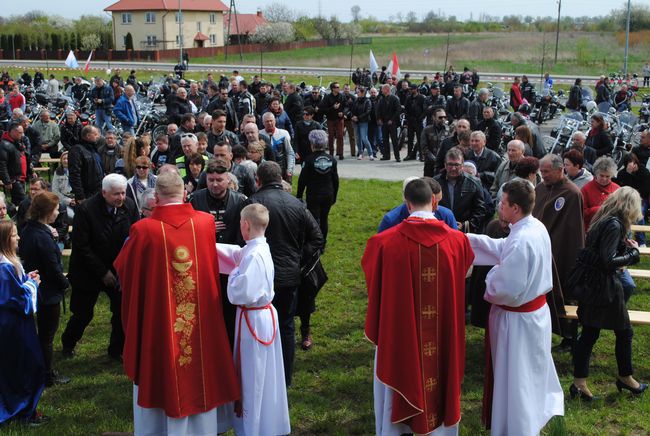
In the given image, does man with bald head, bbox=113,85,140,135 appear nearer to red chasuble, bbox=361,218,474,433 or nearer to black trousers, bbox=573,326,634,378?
black trousers, bbox=573,326,634,378

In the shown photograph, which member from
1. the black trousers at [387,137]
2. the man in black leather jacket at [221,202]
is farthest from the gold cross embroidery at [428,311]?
the black trousers at [387,137]

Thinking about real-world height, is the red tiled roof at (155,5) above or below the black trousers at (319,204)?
above

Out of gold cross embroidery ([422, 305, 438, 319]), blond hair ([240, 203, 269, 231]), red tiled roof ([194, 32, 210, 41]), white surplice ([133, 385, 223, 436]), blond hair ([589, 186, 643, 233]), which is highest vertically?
red tiled roof ([194, 32, 210, 41])

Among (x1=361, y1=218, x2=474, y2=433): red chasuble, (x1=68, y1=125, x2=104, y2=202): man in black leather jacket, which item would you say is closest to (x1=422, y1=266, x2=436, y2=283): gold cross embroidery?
(x1=361, y1=218, x2=474, y2=433): red chasuble

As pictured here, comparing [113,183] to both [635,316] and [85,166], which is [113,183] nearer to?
[85,166]

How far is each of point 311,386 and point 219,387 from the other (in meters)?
1.61

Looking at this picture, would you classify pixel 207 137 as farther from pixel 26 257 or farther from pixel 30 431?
pixel 30 431

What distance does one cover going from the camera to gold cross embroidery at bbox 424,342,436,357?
511 cm

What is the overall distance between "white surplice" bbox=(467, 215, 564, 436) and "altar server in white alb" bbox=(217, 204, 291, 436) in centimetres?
148

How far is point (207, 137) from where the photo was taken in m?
10.4

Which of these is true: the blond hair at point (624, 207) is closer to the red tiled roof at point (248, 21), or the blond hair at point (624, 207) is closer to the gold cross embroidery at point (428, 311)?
the gold cross embroidery at point (428, 311)

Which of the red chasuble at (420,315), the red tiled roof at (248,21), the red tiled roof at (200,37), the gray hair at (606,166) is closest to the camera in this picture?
the red chasuble at (420,315)

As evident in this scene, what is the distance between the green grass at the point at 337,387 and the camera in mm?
5895

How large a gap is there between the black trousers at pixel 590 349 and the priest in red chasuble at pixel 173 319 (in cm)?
295
